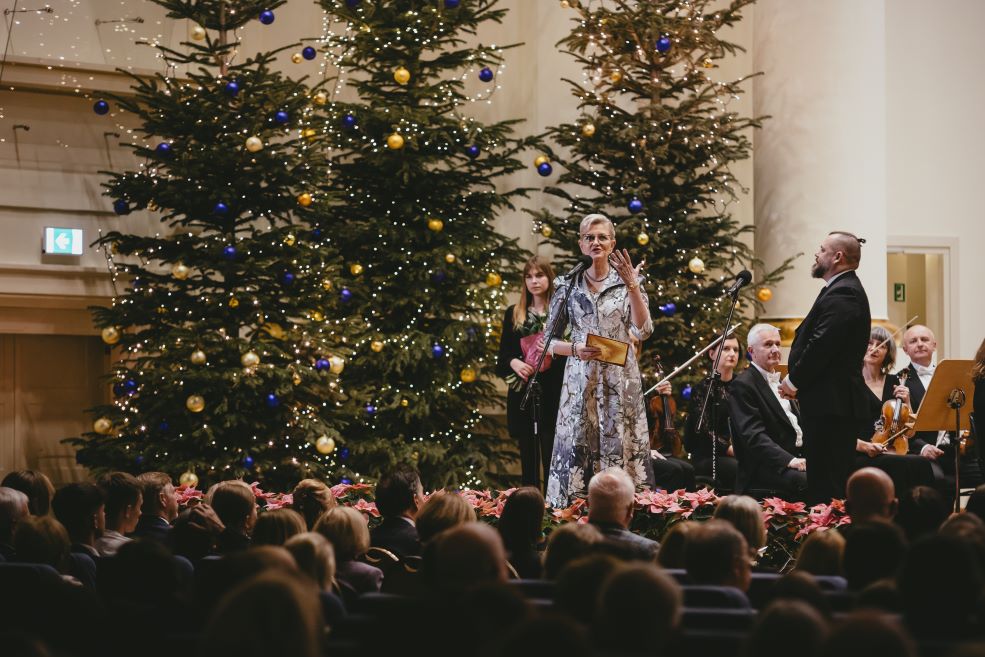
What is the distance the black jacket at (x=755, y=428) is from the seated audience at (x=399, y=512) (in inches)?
103

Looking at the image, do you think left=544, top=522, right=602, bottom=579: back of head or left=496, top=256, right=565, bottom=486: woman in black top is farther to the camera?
left=496, top=256, right=565, bottom=486: woman in black top

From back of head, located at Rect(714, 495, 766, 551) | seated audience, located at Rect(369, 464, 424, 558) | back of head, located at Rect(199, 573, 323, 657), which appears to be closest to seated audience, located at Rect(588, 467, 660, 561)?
back of head, located at Rect(714, 495, 766, 551)

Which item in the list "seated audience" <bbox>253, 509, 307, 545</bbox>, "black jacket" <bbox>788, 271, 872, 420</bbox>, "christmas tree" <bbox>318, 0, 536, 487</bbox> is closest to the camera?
"seated audience" <bbox>253, 509, 307, 545</bbox>

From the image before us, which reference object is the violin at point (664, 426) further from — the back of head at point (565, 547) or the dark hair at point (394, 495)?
the back of head at point (565, 547)

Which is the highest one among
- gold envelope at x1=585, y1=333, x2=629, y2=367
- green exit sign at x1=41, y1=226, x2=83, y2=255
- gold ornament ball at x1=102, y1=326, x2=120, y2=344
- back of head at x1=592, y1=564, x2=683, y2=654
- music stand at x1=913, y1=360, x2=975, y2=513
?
green exit sign at x1=41, y1=226, x2=83, y2=255

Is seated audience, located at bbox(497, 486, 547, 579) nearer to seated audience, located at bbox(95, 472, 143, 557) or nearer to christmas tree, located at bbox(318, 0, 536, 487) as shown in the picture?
seated audience, located at bbox(95, 472, 143, 557)

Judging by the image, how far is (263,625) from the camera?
7.62 feet

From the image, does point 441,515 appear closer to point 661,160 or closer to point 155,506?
point 155,506

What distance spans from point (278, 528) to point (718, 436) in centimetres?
446

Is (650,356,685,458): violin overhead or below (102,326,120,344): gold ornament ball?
below

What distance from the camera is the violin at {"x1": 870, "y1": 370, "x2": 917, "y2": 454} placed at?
24.3 feet

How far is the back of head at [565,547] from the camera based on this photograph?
370cm

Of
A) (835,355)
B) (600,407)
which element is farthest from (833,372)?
(600,407)

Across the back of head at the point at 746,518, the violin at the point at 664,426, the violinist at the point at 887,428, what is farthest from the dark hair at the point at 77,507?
the violin at the point at 664,426
